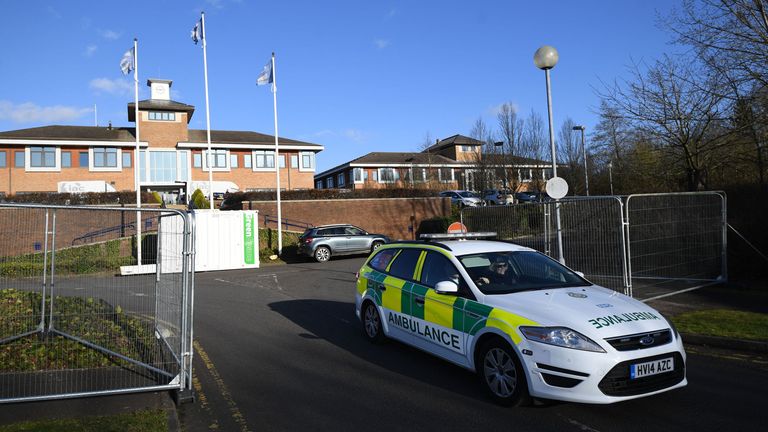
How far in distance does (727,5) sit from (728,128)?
3206 millimetres

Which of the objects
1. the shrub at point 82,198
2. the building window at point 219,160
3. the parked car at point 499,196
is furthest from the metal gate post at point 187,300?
the building window at point 219,160

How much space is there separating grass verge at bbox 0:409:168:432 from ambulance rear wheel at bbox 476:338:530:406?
2982mm

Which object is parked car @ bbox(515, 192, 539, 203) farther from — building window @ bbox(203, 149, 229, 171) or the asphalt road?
building window @ bbox(203, 149, 229, 171)

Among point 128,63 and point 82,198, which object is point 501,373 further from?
point 82,198

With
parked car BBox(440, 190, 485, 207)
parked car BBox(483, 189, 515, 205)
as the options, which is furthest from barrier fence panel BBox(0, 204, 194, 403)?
parked car BBox(440, 190, 485, 207)

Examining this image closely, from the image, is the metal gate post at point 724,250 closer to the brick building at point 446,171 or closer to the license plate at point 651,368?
the license plate at point 651,368

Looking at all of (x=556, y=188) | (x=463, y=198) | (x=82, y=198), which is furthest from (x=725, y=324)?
(x=82, y=198)

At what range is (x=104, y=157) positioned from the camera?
45.1m

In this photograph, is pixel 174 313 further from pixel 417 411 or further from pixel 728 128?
pixel 728 128

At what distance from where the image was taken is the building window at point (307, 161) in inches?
1975

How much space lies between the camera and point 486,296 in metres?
5.60

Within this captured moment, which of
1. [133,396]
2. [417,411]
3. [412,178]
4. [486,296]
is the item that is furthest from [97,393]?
[412,178]

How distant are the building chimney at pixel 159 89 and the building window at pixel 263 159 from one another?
9111mm

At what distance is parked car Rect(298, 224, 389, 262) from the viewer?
75.9ft
